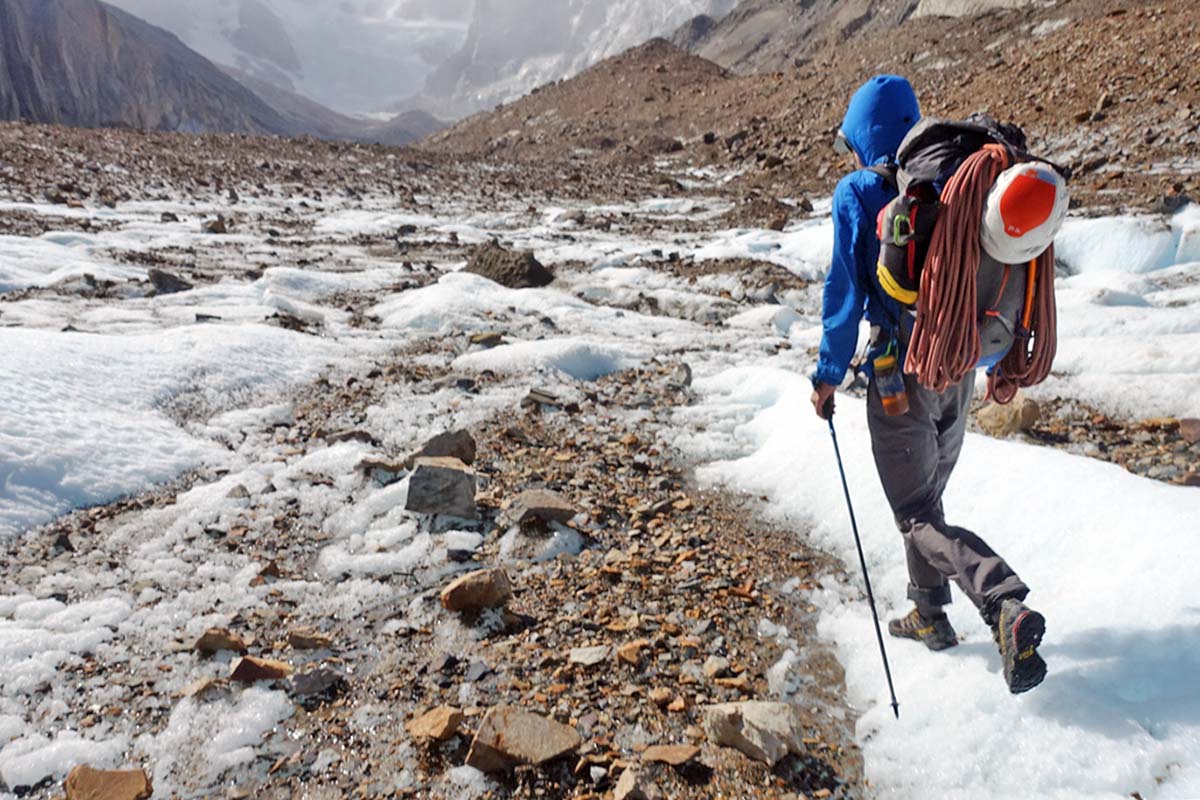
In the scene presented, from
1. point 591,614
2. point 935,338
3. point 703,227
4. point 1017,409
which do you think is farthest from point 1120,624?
point 703,227

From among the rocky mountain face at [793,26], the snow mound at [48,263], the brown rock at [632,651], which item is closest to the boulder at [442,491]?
the brown rock at [632,651]

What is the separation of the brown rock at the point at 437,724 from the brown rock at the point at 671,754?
2.19 feet

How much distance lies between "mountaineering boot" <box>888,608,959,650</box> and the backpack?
1.04m

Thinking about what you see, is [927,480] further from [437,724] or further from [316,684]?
[316,684]

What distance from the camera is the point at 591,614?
3.05 metres

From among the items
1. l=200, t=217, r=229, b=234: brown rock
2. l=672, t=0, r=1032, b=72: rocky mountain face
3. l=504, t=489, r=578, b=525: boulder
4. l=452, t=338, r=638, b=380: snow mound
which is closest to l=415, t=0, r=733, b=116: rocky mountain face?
l=672, t=0, r=1032, b=72: rocky mountain face

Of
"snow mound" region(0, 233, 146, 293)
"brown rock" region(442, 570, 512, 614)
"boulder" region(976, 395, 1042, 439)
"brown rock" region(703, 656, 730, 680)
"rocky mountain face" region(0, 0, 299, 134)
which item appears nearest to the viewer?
"brown rock" region(703, 656, 730, 680)

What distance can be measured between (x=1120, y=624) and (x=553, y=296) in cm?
727

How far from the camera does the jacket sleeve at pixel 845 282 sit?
2.48 metres

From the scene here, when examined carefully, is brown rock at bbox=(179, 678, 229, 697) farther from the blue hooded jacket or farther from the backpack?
the backpack

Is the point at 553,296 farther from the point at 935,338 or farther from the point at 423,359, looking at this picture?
the point at 935,338

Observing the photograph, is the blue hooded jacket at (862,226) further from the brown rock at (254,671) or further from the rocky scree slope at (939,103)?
the rocky scree slope at (939,103)

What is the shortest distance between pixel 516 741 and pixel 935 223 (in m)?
2.14

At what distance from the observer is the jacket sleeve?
2.48 metres
